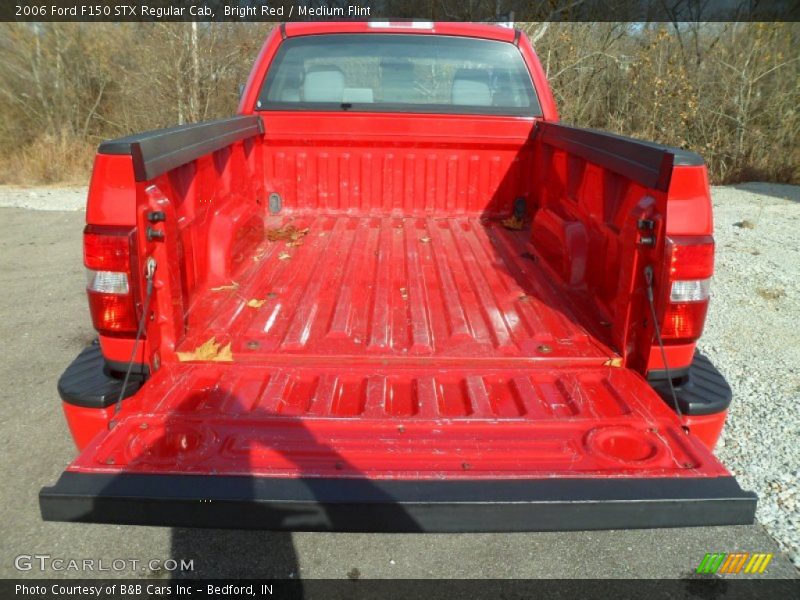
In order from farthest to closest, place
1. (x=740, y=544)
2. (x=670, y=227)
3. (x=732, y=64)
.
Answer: (x=732, y=64), (x=740, y=544), (x=670, y=227)

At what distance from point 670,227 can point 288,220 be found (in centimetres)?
271

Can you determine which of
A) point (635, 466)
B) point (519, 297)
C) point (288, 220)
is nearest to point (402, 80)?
point (288, 220)

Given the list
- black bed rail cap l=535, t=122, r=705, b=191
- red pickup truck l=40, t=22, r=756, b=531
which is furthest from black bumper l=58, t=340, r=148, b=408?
black bed rail cap l=535, t=122, r=705, b=191

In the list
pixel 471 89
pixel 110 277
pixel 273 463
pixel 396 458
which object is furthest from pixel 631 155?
pixel 471 89

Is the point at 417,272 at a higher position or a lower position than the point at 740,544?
higher

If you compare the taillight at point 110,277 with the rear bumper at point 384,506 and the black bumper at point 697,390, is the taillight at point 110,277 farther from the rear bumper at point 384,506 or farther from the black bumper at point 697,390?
the black bumper at point 697,390

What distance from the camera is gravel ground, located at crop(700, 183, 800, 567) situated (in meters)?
2.97

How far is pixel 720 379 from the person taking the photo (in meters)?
2.28

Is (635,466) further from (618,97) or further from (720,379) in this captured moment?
(618,97)

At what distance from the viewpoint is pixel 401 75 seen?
4.22 meters

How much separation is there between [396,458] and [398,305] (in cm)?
115

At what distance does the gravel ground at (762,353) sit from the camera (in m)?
2.97

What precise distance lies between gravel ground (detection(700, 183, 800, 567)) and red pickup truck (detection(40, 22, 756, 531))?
103cm

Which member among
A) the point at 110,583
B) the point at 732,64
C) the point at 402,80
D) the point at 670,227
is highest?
the point at 732,64
